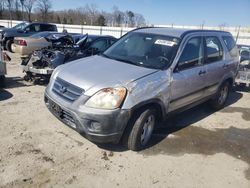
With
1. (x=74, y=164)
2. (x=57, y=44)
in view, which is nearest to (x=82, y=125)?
(x=74, y=164)

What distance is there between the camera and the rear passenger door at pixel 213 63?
5.35 m

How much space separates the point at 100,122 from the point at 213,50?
3.37 m

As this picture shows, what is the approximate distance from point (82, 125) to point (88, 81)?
628 millimetres

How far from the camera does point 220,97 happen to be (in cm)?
646

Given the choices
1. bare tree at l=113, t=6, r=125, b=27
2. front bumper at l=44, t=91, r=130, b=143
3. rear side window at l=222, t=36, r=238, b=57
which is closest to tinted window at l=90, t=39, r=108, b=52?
rear side window at l=222, t=36, r=238, b=57

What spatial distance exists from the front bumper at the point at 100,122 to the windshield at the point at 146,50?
1.15 meters

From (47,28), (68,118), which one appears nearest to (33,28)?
(47,28)

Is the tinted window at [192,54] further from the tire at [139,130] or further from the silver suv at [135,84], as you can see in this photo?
the tire at [139,130]

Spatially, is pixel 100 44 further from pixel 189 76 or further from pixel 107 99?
pixel 107 99

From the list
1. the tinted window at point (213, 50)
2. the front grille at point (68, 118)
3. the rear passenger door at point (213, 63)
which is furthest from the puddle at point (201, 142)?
the tinted window at point (213, 50)

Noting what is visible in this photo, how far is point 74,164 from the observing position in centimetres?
365

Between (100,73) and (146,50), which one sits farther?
(146,50)

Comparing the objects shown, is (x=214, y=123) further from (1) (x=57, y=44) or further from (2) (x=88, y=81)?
(1) (x=57, y=44)

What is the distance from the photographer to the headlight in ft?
11.5
